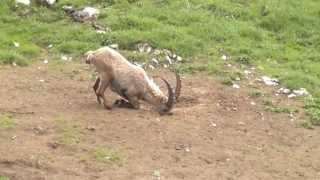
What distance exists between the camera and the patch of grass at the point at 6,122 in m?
12.5

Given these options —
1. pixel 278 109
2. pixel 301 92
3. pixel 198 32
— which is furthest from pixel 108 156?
pixel 198 32

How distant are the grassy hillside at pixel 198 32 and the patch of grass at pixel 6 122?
3463mm

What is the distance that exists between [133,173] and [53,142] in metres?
1.51

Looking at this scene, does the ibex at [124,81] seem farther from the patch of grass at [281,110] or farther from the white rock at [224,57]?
the white rock at [224,57]

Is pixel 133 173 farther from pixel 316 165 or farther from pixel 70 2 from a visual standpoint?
pixel 70 2

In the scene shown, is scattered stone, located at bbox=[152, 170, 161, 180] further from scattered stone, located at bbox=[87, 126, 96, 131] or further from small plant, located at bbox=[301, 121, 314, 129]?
small plant, located at bbox=[301, 121, 314, 129]

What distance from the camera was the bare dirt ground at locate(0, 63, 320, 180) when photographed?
11.3 meters

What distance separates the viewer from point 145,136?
1268 centimetres

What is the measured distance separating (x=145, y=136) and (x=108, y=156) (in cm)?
121

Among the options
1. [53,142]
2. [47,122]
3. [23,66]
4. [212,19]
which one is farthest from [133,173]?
[212,19]

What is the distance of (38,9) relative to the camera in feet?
63.2

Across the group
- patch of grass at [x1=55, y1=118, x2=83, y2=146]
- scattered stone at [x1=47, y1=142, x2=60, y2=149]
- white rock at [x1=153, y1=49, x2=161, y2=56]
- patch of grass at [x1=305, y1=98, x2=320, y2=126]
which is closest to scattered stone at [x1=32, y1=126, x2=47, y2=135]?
patch of grass at [x1=55, y1=118, x2=83, y2=146]

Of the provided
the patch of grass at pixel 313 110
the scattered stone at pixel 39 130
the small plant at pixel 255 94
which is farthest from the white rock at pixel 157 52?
the scattered stone at pixel 39 130

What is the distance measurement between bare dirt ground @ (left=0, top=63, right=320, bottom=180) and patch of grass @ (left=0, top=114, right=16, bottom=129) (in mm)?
103
